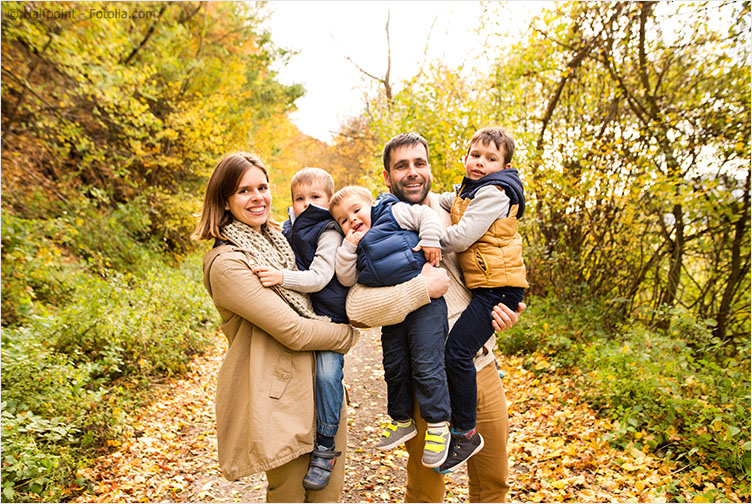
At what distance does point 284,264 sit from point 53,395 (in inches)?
135

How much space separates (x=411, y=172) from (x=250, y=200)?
2.70ft

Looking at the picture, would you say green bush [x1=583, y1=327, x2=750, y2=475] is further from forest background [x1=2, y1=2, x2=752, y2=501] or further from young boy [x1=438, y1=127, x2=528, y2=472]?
young boy [x1=438, y1=127, x2=528, y2=472]

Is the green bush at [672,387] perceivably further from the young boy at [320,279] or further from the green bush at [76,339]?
the green bush at [76,339]

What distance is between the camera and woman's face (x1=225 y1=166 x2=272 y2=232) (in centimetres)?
213

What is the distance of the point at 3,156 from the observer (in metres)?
7.53

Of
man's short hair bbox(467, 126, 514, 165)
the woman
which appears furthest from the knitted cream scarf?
man's short hair bbox(467, 126, 514, 165)

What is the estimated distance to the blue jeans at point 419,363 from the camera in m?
2.11

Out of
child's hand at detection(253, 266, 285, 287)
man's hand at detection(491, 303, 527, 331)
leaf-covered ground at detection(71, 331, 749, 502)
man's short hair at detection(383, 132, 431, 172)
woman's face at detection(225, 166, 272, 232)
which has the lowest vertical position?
leaf-covered ground at detection(71, 331, 749, 502)

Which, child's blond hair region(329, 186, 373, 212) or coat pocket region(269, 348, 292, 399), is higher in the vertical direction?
child's blond hair region(329, 186, 373, 212)

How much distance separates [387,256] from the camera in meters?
2.11

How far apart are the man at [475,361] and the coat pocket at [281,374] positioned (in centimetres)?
35

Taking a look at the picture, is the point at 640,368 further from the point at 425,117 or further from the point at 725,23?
the point at 425,117

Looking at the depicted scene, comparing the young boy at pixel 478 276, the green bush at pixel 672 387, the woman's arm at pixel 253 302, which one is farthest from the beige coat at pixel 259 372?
the green bush at pixel 672 387

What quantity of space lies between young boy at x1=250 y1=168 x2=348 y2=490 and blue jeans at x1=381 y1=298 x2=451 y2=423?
0.27 metres
